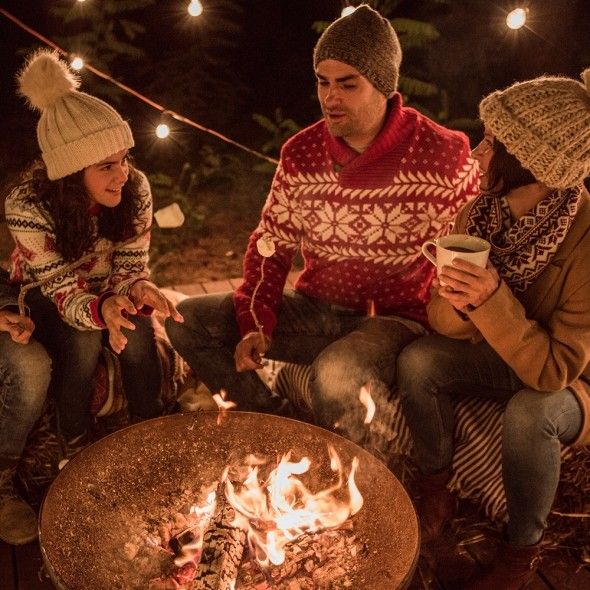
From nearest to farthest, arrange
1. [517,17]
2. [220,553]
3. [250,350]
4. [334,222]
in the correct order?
[220,553]
[250,350]
[334,222]
[517,17]

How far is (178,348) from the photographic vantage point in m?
2.79

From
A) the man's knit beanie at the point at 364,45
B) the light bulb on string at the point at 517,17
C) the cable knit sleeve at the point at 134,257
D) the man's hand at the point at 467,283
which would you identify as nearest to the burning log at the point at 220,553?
the man's hand at the point at 467,283

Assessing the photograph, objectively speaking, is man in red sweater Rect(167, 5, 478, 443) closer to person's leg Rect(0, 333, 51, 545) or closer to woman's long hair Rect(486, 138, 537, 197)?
woman's long hair Rect(486, 138, 537, 197)

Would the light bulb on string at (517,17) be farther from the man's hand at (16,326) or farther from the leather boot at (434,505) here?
the man's hand at (16,326)

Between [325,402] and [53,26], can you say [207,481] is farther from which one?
[53,26]

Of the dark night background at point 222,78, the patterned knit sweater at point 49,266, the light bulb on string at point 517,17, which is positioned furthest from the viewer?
Answer: the dark night background at point 222,78

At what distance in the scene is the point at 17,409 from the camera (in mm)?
2402

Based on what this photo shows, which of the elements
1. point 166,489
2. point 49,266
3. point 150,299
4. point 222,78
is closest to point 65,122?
point 49,266

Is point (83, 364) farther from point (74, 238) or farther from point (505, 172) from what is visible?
point (505, 172)

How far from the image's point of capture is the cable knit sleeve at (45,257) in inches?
96.8

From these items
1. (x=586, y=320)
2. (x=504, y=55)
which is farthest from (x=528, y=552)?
(x=504, y=55)

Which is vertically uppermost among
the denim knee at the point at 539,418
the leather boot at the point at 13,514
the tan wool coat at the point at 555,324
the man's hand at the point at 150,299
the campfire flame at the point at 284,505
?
the tan wool coat at the point at 555,324

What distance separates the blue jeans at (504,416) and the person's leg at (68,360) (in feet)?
3.65

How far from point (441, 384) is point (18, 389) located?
4.68 ft
